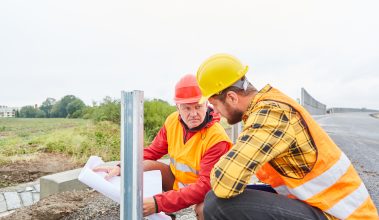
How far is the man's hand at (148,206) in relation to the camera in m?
2.46

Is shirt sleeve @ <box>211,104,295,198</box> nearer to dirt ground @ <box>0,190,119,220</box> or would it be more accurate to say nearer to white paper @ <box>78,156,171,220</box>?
white paper @ <box>78,156,171,220</box>

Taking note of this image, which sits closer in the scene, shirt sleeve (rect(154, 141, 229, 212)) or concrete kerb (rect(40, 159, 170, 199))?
shirt sleeve (rect(154, 141, 229, 212))

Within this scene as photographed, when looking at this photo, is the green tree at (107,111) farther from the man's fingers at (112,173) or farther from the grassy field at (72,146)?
the man's fingers at (112,173)

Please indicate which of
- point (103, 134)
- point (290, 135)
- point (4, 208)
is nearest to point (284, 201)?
point (290, 135)

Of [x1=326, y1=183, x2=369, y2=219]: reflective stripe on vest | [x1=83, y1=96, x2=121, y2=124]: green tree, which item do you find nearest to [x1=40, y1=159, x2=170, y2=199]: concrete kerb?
[x1=326, y1=183, x2=369, y2=219]: reflective stripe on vest

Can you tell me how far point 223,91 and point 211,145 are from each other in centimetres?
62

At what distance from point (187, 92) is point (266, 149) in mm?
1097

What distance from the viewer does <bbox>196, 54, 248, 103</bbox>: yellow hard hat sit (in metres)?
2.26

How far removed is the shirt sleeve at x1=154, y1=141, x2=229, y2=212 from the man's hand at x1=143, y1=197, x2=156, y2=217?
4cm

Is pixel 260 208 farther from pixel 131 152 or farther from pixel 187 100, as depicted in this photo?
pixel 187 100

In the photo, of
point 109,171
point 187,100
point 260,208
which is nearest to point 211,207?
point 260,208

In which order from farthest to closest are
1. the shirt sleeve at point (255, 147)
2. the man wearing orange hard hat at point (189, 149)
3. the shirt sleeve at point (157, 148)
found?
the shirt sleeve at point (157, 148)
the man wearing orange hard hat at point (189, 149)
the shirt sleeve at point (255, 147)

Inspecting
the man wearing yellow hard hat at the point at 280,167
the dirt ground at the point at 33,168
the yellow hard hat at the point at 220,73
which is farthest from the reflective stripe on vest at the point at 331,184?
the dirt ground at the point at 33,168

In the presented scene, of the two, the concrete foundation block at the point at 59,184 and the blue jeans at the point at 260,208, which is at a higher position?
the blue jeans at the point at 260,208
